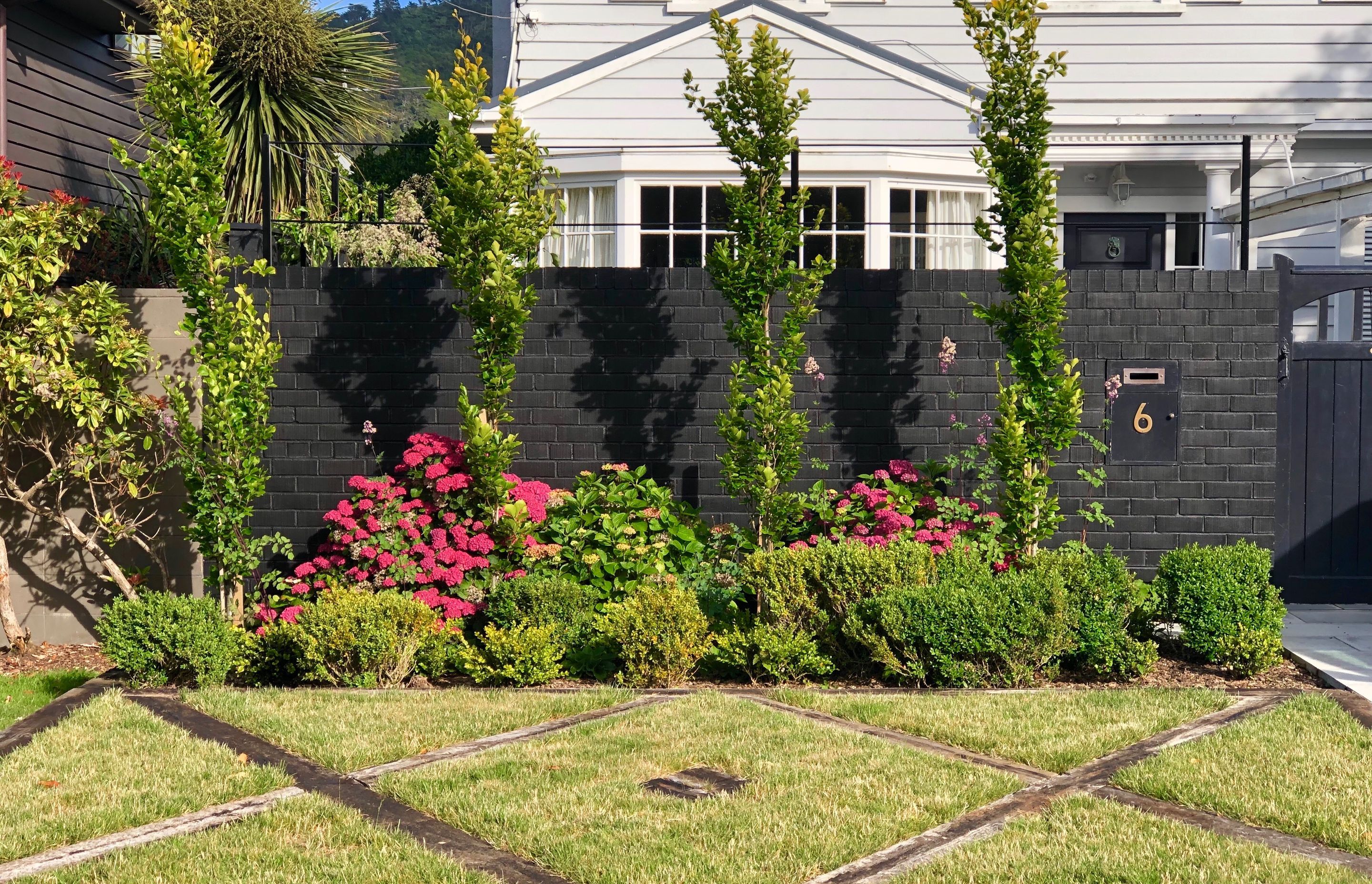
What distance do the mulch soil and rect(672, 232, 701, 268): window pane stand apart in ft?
18.5

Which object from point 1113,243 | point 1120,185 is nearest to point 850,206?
point 1120,185

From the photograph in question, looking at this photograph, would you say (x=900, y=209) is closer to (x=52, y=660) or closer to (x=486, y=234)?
(x=486, y=234)

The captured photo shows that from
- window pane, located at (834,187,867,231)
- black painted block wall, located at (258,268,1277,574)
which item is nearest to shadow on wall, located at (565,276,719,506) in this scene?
black painted block wall, located at (258,268,1277,574)

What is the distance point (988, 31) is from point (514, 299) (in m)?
3.25

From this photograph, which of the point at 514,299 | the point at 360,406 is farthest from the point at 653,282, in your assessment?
the point at 360,406

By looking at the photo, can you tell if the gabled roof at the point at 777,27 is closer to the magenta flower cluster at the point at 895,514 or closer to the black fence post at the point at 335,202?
the black fence post at the point at 335,202

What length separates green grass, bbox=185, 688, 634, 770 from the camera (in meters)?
5.25

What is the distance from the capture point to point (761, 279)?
7328 millimetres

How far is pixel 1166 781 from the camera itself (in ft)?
15.4

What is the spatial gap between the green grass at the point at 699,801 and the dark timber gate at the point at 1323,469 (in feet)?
15.1

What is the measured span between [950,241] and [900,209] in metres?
0.55

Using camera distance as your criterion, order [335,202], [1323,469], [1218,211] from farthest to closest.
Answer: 1. [1218,211]
2. [335,202]
3. [1323,469]

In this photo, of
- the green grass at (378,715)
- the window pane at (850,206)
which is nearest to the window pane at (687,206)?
the window pane at (850,206)

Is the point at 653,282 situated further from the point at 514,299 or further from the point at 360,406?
the point at 360,406
